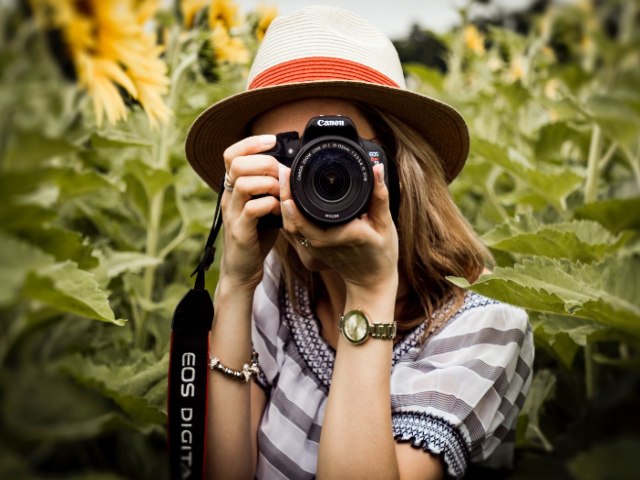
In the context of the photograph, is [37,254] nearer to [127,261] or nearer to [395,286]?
[395,286]

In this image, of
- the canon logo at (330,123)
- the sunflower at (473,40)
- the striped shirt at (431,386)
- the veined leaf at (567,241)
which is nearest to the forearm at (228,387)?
the striped shirt at (431,386)

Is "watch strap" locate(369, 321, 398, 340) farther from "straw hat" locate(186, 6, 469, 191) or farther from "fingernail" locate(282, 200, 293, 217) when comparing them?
"straw hat" locate(186, 6, 469, 191)

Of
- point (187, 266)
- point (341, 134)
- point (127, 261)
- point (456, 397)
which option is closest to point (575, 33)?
point (341, 134)

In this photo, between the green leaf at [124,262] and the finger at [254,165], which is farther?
the green leaf at [124,262]

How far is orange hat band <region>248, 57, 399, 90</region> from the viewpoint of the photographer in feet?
4.04

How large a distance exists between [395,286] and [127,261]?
60cm

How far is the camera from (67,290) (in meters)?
0.56

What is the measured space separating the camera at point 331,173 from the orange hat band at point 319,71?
0.15 m

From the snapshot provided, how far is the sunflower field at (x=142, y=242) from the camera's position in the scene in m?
0.41

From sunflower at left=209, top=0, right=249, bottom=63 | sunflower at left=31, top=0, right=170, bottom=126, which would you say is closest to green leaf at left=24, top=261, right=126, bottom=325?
sunflower at left=31, top=0, right=170, bottom=126

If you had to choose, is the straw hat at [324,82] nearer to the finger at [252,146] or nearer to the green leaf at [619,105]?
the finger at [252,146]

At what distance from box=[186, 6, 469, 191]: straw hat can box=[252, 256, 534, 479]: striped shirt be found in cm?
36

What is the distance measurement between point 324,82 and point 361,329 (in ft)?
1.34

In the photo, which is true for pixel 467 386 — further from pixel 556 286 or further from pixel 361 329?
pixel 556 286
